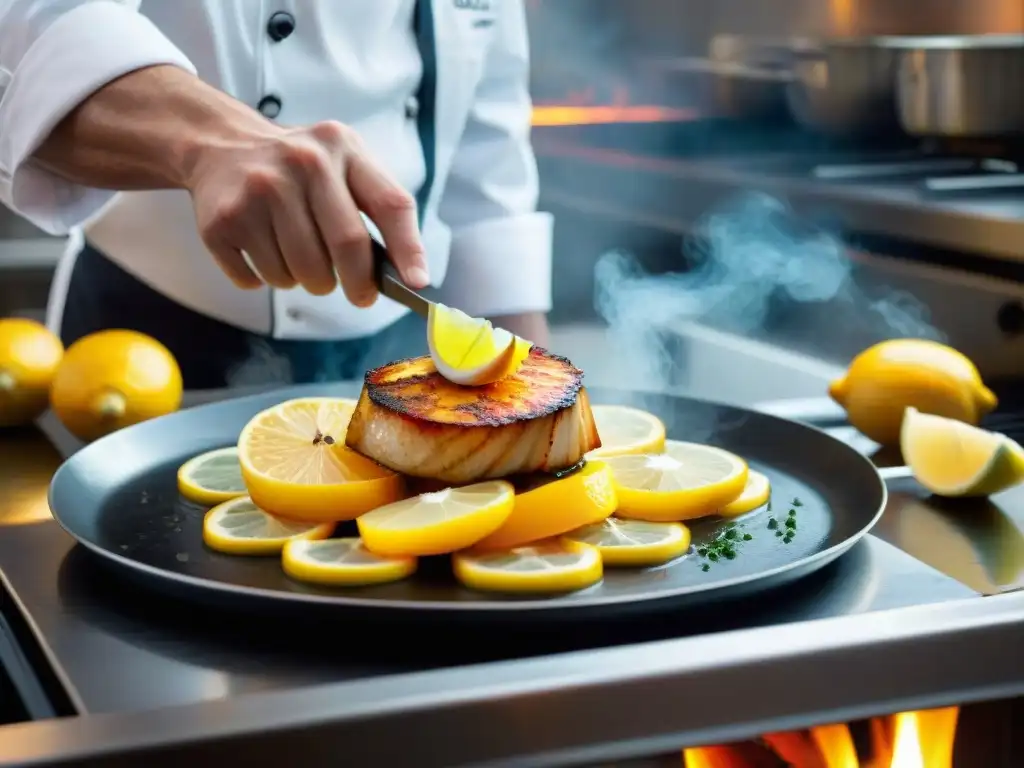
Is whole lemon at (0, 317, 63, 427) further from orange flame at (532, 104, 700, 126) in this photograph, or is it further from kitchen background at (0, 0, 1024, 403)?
orange flame at (532, 104, 700, 126)

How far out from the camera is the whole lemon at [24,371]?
1.47 meters

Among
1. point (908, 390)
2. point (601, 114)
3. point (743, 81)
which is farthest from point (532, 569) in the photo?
point (601, 114)

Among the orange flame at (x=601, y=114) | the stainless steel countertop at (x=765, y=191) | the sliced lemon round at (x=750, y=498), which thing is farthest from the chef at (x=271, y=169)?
the orange flame at (x=601, y=114)

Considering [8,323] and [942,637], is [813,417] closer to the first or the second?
[942,637]

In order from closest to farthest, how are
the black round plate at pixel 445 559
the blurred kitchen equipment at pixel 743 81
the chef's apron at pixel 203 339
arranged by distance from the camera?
the black round plate at pixel 445 559, the chef's apron at pixel 203 339, the blurred kitchen equipment at pixel 743 81

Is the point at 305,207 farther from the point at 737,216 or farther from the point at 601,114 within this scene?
the point at 601,114

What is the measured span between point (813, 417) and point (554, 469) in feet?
1.87

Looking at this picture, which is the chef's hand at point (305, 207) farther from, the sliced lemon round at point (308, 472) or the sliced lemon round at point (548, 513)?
the sliced lemon round at point (548, 513)

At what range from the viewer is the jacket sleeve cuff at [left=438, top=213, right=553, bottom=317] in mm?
2047

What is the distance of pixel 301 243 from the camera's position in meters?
1.16

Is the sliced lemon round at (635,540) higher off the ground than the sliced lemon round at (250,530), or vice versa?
the sliced lemon round at (250,530)

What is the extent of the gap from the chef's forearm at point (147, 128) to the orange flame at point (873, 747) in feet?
2.31

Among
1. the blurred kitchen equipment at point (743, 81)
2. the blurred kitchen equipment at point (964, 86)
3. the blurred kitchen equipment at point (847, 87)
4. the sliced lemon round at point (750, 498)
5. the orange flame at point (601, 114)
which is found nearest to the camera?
the sliced lemon round at point (750, 498)

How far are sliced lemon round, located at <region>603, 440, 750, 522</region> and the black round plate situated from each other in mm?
26
